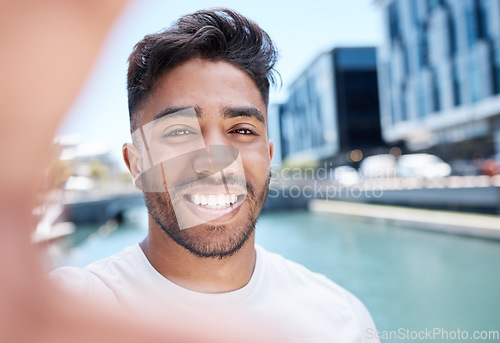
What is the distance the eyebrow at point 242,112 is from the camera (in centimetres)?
77

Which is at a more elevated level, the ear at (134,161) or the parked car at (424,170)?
the ear at (134,161)

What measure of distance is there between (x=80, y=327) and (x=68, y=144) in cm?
34

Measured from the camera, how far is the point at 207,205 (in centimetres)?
74

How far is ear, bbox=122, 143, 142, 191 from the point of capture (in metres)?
0.84

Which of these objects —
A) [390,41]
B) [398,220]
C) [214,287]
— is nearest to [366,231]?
[398,220]

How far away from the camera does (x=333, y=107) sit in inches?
499

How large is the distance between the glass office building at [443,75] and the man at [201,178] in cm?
1379

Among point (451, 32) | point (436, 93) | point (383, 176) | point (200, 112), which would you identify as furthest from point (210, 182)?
point (436, 93)

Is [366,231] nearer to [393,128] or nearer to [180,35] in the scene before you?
[180,35]

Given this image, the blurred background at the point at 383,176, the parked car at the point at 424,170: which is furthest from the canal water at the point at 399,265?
the parked car at the point at 424,170

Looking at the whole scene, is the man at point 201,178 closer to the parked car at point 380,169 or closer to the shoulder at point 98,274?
the shoulder at point 98,274

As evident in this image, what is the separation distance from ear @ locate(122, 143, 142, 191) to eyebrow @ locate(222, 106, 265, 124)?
0.69 feet

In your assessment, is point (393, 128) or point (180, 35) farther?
point (393, 128)

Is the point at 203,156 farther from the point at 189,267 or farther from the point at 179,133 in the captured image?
the point at 189,267
